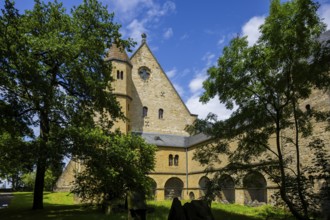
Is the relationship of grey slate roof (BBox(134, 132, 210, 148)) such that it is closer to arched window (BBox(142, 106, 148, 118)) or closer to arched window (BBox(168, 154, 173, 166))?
arched window (BBox(168, 154, 173, 166))

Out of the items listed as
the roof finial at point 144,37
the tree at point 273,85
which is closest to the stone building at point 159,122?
the roof finial at point 144,37

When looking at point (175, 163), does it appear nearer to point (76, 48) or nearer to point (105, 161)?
point (105, 161)

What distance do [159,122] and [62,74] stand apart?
1993 cm

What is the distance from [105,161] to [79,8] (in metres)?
8.22

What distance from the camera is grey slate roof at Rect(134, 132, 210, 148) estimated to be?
3272cm

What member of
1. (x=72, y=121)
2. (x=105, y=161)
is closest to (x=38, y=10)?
(x=72, y=121)

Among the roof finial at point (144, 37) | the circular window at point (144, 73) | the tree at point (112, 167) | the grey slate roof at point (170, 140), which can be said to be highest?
the roof finial at point (144, 37)

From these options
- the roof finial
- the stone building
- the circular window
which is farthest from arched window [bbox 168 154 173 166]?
the roof finial

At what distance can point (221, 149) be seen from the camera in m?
10.8

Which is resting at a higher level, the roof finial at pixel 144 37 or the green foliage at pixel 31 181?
the roof finial at pixel 144 37

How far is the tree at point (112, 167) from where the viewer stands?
14281 millimetres

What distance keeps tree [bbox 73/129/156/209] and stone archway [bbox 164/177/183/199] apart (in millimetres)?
15349

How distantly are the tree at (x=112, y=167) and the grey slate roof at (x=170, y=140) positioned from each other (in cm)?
1500

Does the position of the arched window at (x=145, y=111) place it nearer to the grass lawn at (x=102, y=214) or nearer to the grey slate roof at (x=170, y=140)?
the grey slate roof at (x=170, y=140)
